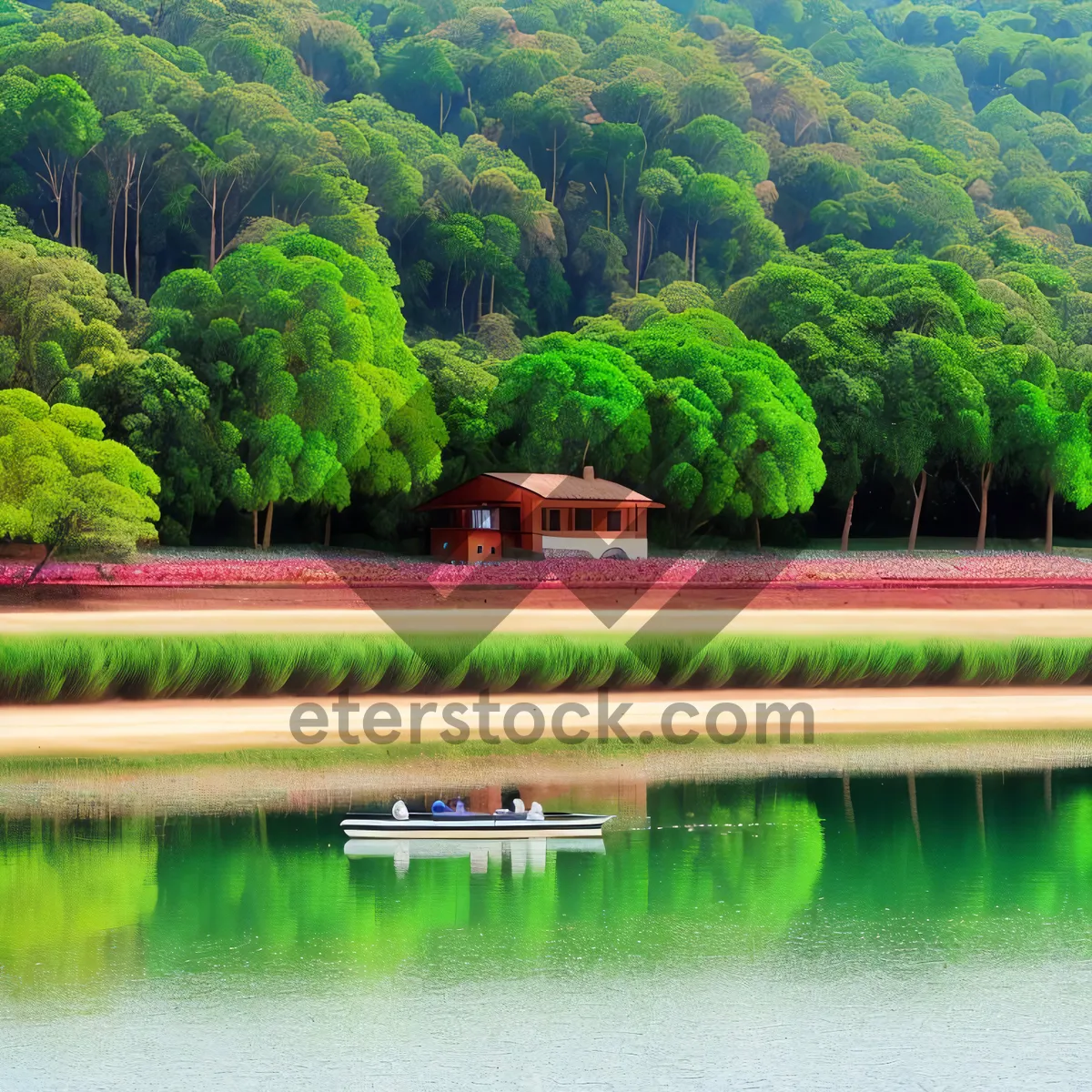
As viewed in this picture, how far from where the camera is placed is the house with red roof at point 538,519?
5719 centimetres

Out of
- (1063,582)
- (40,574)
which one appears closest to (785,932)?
(40,574)

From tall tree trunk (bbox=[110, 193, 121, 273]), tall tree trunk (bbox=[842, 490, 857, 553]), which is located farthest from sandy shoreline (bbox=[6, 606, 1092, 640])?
tall tree trunk (bbox=[110, 193, 121, 273])

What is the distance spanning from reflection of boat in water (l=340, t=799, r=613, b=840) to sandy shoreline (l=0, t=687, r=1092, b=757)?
6.61m

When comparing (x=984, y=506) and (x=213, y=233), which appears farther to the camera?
(x=213, y=233)

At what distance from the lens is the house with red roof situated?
57188mm

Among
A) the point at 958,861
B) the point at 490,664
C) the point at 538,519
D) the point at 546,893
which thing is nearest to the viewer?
the point at 546,893

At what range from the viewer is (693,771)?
2514 cm

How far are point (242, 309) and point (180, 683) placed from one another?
100ft

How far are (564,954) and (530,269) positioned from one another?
92.2 metres

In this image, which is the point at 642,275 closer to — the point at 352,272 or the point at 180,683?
the point at 352,272

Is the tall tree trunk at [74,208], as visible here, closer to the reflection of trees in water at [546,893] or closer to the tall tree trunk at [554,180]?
the tall tree trunk at [554,180]

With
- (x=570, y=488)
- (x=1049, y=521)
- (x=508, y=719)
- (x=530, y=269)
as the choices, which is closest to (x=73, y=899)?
(x=508, y=719)

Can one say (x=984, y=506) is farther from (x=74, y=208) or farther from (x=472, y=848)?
(x=74, y=208)

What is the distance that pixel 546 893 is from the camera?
17594mm
